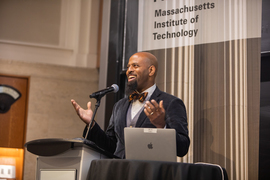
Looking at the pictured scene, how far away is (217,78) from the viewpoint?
3643mm

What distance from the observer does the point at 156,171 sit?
2023mm

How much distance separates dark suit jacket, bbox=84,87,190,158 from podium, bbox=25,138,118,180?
0.47 meters

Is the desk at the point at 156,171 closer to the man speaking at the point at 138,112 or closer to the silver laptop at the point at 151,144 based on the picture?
the silver laptop at the point at 151,144

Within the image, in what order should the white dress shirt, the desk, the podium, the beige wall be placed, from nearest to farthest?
the desk < the podium < the white dress shirt < the beige wall

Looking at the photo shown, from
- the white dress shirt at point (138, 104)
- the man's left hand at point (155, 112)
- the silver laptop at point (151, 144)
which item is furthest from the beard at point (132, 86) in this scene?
the silver laptop at point (151, 144)

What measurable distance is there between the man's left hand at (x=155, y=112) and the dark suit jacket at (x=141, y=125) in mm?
215

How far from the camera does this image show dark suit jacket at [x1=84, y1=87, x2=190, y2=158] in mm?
2623

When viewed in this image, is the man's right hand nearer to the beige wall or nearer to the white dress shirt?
the white dress shirt

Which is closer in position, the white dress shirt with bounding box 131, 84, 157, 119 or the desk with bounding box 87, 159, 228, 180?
Answer: the desk with bounding box 87, 159, 228, 180

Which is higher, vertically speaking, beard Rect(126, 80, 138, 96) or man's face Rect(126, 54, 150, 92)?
man's face Rect(126, 54, 150, 92)

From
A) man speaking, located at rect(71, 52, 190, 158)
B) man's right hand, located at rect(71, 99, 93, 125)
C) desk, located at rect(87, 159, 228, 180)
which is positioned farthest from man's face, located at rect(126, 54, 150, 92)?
desk, located at rect(87, 159, 228, 180)

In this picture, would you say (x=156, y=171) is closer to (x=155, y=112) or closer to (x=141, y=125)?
(x=155, y=112)

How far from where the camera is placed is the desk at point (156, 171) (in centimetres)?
201

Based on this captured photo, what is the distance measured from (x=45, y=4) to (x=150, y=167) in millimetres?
4702
